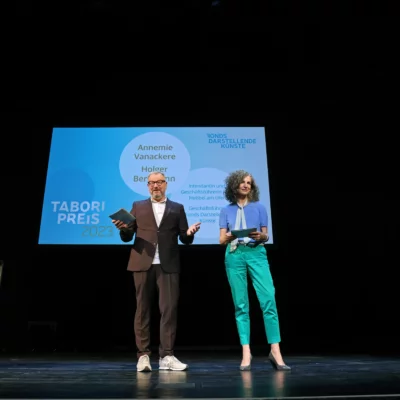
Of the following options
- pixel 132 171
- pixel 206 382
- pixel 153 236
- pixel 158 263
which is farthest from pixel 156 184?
pixel 132 171

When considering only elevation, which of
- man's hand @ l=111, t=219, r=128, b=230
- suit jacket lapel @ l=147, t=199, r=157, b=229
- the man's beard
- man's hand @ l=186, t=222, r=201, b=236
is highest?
the man's beard

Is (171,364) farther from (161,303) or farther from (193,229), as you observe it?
(193,229)

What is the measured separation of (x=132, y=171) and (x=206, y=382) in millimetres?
2666

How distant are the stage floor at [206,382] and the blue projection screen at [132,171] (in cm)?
156

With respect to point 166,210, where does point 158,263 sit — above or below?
below

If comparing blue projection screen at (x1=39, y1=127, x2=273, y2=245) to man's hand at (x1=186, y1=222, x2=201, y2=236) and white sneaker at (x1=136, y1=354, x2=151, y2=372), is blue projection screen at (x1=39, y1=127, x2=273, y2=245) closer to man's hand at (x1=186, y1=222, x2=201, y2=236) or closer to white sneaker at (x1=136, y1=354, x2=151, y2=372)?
man's hand at (x1=186, y1=222, x2=201, y2=236)

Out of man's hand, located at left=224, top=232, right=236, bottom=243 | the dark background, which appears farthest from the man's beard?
the dark background

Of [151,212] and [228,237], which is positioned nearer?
[228,237]

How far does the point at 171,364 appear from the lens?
8.50ft

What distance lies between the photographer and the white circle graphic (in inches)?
170

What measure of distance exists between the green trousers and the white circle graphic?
5.83 ft

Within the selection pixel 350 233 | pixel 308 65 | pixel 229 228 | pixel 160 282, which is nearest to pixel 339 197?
pixel 350 233

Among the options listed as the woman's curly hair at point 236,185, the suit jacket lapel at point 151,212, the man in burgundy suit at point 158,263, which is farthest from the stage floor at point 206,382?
the woman's curly hair at point 236,185

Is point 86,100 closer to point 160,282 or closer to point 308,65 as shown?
point 308,65
